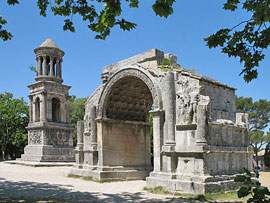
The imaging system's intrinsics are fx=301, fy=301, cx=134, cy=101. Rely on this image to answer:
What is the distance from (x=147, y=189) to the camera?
1126 centimetres

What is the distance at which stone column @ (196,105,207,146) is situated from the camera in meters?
10.2

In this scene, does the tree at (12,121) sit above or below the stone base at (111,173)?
above

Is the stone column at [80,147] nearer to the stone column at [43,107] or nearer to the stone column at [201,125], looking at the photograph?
the stone column at [201,125]

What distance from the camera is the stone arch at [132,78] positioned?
1199 centimetres

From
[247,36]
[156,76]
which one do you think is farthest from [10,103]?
[247,36]

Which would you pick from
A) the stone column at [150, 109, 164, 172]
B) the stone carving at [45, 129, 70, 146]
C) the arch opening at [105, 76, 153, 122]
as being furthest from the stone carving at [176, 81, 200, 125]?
the stone carving at [45, 129, 70, 146]

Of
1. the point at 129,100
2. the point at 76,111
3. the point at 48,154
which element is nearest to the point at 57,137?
the point at 48,154

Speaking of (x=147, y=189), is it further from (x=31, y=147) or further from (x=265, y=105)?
(x=265, y=105)

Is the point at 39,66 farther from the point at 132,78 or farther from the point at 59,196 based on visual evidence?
the point at 59,196

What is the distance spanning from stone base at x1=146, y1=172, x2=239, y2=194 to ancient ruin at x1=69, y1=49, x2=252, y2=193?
0.03m

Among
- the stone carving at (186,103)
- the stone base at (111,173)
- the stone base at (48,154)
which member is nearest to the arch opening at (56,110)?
the stone base at (48,154)

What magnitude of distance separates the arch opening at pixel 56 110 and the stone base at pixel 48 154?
2759 mm

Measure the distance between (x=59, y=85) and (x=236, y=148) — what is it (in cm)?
1773

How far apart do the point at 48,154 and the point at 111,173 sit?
35.0ft
